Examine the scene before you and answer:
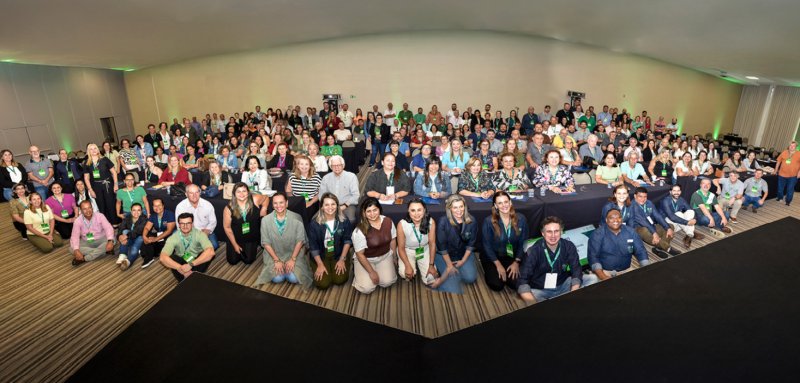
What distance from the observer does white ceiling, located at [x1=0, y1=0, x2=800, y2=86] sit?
22.1 feet

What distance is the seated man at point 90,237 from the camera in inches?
210

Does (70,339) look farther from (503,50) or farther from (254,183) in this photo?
(503,50)

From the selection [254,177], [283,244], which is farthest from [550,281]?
[254,177]

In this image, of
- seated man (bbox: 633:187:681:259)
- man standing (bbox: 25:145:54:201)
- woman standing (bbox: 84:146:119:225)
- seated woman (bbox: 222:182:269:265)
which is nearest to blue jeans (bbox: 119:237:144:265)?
seated woman (bbox: 222:182:269:265)

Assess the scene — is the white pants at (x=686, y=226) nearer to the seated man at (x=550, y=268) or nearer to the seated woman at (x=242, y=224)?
the seated man at (x=550, y=268)

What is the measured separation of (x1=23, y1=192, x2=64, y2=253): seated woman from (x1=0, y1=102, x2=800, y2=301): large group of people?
0.02 metres

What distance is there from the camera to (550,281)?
3.68 m

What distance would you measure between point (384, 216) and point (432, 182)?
4.70ft

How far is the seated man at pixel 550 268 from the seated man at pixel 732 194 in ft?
16.5

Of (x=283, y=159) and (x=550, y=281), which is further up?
(x=283, y=159)

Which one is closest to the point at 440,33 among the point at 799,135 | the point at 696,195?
the point at 696,195

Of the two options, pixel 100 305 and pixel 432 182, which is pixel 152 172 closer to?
pixel 100 305

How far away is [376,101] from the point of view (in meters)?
14.8

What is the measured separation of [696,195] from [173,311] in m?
7.61
